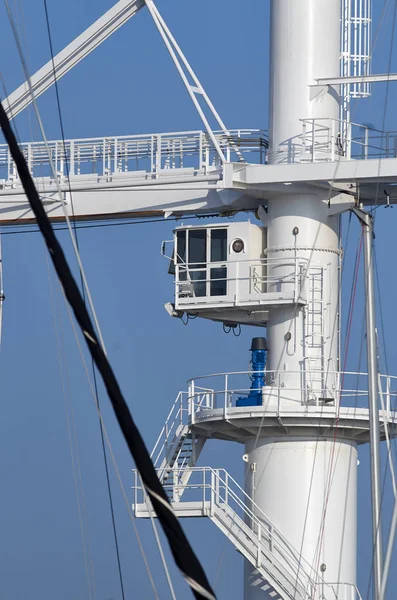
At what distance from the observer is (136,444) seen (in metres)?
12.9

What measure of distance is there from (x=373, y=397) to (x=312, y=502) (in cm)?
384

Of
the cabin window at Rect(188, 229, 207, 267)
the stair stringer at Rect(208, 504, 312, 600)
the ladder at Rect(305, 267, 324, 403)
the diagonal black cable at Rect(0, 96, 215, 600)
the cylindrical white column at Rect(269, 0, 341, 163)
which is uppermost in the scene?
the cylindrical white column at Rect(269, 0, 341, 163)

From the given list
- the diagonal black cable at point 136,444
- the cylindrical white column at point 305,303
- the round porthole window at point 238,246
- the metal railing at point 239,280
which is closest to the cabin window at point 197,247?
the metal railing at point 239,280

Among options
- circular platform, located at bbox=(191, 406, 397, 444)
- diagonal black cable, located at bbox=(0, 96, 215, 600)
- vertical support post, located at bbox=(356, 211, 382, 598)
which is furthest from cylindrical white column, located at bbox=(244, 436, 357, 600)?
diagonal black cable, located at bbox=(0, 96, 215, 600)

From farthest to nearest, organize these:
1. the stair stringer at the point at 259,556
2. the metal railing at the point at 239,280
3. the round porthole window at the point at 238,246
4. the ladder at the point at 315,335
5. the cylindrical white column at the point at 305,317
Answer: the round porthole window at the point at 238,246, the metal railing at the point at 239,280, the ladder at the point at 315,335, the cylindrical white column at the point at 305,317, the stair stringer at the point at 259,556

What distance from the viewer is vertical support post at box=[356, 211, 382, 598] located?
113ft

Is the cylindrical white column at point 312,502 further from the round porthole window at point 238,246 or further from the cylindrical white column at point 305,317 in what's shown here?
the round porthole window at point 238,246

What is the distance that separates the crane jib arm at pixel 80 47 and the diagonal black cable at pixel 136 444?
29.1 meters

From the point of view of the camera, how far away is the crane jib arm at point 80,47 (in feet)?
140

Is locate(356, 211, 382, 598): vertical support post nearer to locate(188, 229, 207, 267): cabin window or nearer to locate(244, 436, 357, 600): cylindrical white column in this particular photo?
locate(244, 436, 357, 600): cylindrical white column

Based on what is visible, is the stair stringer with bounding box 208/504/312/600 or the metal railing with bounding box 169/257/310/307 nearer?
the stair stringer with bounding box 208/504/312/600

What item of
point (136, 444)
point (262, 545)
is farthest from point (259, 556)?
point (136, 444)

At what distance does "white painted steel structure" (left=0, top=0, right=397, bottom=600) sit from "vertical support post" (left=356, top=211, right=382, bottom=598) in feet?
4.61

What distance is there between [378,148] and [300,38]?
3.52 meters
